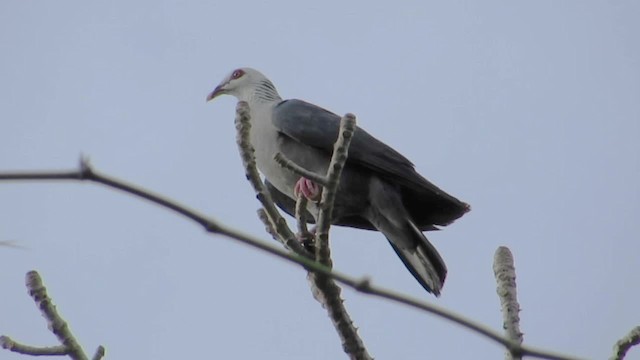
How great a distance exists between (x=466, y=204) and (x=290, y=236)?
253 cm

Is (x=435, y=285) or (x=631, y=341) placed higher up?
(x=435, y=285)

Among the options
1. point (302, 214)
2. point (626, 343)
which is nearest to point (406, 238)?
point (302, 214)

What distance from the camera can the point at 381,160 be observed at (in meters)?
6.39

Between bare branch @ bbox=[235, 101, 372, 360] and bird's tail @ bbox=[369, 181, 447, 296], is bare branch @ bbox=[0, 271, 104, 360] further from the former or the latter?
bird's tail @ bbox=[369, 181, 447, 296]

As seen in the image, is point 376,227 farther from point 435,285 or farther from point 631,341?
point 631,341

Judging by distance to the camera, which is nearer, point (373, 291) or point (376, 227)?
point (373, 291)

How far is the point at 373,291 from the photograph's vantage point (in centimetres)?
125

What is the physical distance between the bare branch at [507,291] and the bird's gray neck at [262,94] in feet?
13.8

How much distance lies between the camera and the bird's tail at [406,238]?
17.8 feet

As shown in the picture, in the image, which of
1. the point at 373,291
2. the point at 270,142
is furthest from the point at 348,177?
the point at 373,291

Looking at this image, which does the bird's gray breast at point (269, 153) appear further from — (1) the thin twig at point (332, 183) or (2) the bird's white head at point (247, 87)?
(1) the thin twig at point (332, 183)

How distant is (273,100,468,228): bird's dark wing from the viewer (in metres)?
6.17

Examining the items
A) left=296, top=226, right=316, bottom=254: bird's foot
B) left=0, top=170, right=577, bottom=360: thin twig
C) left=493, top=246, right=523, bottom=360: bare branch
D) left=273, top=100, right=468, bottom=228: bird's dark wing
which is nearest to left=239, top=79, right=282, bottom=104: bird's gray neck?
left=273, top=100, right=468, bottom=228: bird's dark wing

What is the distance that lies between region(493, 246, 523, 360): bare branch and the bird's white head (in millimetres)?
4297
